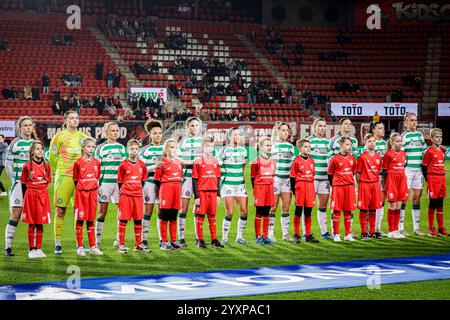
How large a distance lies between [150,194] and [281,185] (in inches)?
88.8

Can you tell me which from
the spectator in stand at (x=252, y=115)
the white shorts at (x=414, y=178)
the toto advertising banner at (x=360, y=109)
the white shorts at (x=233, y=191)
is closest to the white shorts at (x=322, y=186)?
the white shorts at (x=233, y=191)

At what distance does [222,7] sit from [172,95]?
35.6 ft

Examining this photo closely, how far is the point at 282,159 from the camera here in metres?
12.8

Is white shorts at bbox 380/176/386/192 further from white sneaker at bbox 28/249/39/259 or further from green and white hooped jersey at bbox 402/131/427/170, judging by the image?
white sneaker at bbox 28/249/39/259

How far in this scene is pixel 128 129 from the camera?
28.3 meters

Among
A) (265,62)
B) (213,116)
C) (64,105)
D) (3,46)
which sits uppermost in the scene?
(3,46)

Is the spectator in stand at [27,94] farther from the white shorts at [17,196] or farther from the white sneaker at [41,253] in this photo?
the white sneaker at [41,253]

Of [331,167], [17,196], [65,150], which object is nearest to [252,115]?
[331,167]

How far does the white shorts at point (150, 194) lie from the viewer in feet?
39.5

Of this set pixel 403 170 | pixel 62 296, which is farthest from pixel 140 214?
pixel 403 170

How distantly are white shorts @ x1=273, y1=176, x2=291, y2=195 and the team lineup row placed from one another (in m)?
0.02

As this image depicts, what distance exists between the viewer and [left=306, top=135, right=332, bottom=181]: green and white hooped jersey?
13023 mm

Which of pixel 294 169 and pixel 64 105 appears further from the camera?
pixel 64 105

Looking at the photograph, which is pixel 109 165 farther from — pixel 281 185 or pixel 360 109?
pixel 360 109
